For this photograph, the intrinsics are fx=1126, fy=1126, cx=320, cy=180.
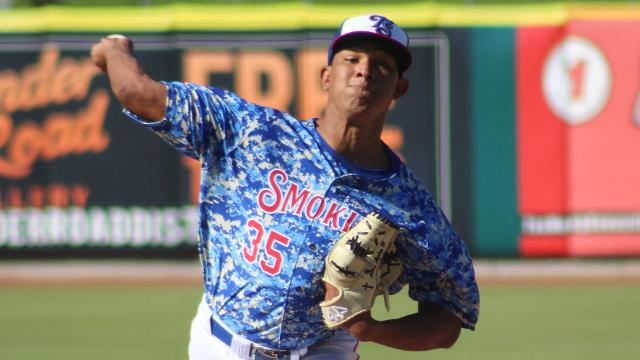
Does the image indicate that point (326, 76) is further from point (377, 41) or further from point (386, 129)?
point (386, 129)

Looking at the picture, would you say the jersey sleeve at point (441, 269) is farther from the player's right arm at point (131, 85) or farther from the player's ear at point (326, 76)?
the player's right arm at point (131, 85)

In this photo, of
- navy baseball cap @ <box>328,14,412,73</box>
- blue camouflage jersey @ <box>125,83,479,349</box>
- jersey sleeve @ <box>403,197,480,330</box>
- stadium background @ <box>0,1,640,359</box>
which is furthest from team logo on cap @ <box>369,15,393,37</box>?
stadium background @ <box>0,1,640,359</box>

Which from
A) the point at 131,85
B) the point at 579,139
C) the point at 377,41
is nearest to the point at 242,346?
the point at 131,85

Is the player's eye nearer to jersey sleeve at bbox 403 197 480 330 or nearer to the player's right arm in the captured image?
jersey sleeve at bbox 403 197 480 330

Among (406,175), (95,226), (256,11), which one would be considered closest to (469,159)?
(256,11)

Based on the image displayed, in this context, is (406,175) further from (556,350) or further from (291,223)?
(556,350)

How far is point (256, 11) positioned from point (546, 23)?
10.3ft

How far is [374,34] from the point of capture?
3719mm

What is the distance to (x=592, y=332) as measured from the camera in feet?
30.0

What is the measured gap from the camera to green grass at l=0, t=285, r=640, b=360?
328 inches

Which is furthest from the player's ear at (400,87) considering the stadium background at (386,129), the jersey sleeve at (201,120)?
the stadium background at (386,129)

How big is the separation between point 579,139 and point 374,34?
8963mm

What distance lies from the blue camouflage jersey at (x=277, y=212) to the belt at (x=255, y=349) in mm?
30

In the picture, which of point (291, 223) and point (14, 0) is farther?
point (14, 0)
